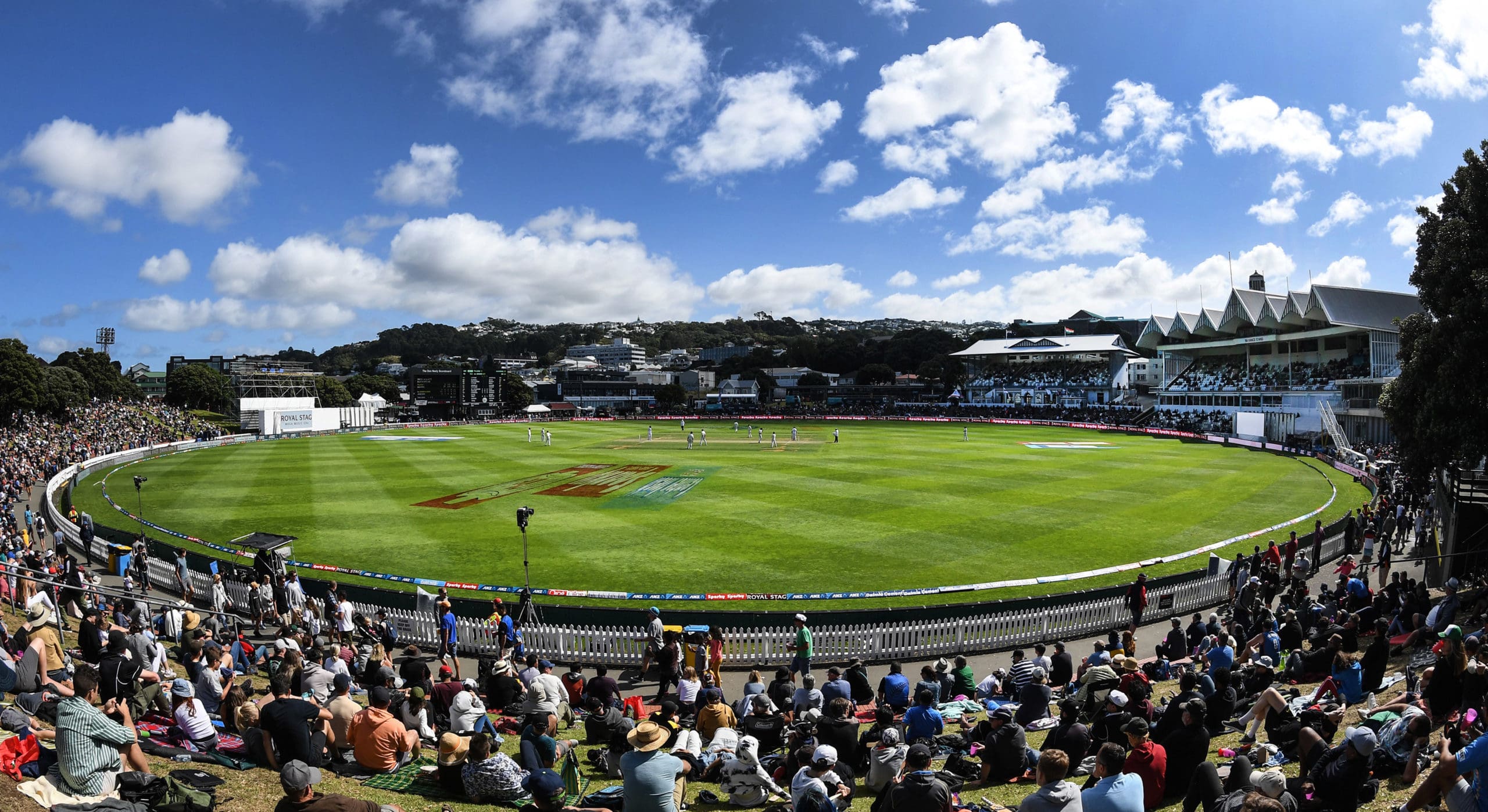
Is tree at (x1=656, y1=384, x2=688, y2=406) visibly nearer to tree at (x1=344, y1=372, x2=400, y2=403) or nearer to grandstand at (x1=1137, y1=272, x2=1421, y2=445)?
tree at (x1=344, y1=372, x2=400, y2=403)

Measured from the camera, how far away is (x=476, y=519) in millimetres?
28609

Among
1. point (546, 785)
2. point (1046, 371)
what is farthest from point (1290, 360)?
point (546, 785)

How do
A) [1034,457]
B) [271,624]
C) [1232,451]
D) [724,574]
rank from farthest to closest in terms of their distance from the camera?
[1232,451] → [1034,457] → [724,574] → [271,624]

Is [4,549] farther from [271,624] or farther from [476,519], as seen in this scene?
[476,519]

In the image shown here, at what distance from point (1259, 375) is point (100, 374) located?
5568 inches

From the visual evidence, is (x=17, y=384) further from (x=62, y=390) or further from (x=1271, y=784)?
(x=1271, y=784)

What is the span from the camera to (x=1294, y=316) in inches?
2867

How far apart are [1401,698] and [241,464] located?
57090mm

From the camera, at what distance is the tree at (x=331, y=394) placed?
129 m

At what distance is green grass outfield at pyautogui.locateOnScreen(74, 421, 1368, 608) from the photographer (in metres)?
21.3

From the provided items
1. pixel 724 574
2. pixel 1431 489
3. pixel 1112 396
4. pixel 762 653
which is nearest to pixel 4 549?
pixel 724 574

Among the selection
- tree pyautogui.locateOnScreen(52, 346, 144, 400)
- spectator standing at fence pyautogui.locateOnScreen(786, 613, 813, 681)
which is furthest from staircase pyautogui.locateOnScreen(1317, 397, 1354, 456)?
A: tree pyautogui.locateOnScreen(52, 346, 144, 400)

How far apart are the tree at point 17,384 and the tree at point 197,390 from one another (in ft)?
143

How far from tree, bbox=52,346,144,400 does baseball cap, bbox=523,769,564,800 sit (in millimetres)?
111403
